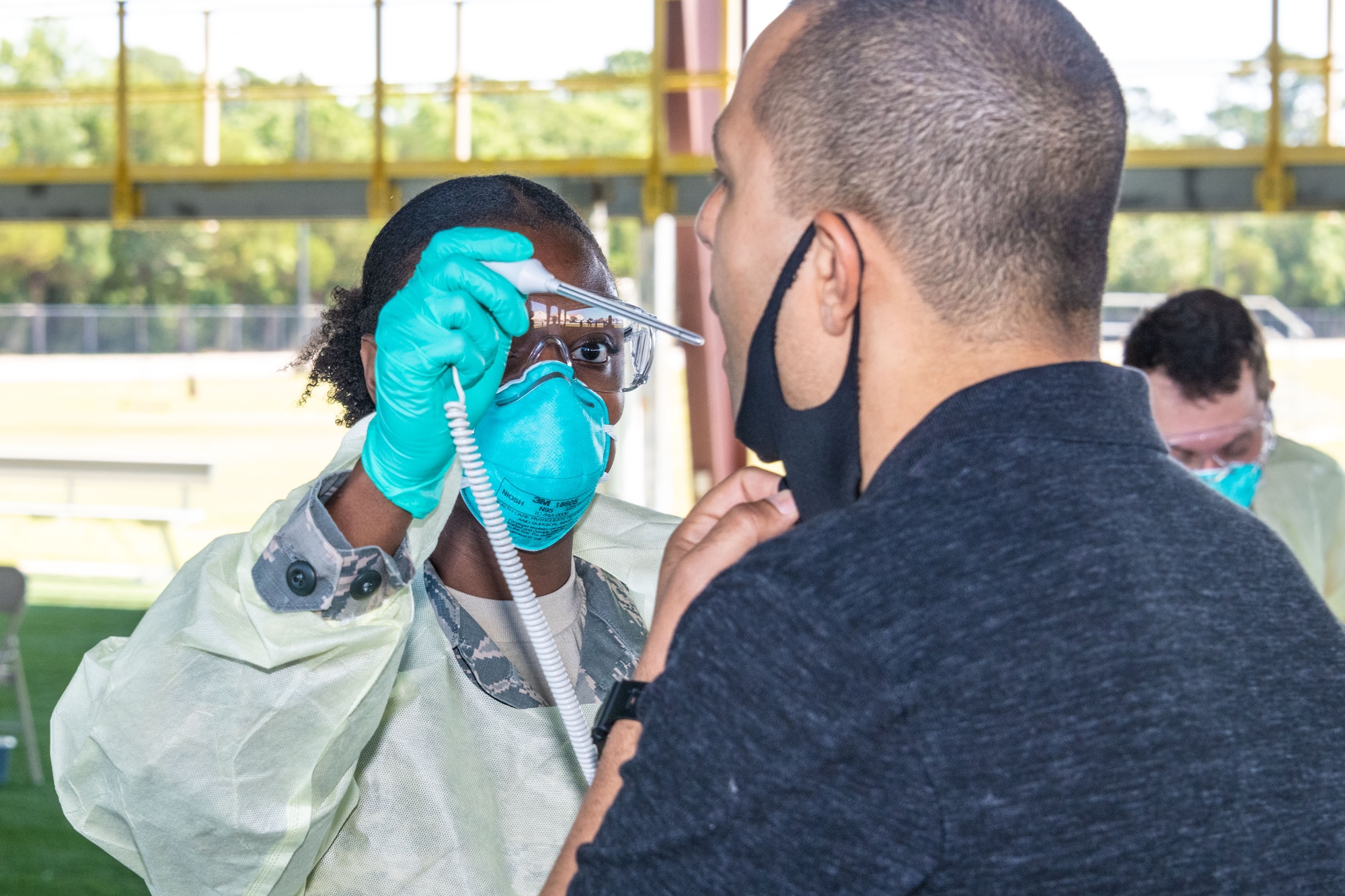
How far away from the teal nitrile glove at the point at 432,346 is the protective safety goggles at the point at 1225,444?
7.41ft

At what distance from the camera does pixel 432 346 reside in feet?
4.08

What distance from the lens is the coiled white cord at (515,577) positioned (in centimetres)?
128

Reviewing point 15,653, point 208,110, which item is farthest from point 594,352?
point 208,110

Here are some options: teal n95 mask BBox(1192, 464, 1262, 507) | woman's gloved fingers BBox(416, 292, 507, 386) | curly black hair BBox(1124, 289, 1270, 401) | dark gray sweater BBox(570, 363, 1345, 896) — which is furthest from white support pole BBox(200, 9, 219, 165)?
dark gray sweater BBox(570, 363, 1345, 896)

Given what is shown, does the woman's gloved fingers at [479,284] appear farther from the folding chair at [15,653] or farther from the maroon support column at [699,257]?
the maroon support column at [699,257]

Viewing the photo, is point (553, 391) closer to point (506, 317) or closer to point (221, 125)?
point (506, 317)

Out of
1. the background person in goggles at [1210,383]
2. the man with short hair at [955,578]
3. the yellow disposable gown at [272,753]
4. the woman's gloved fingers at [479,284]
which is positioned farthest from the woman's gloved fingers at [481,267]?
the background person in goggles at [1210,383]

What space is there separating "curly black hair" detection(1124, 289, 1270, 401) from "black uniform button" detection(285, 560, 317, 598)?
2.40 meters

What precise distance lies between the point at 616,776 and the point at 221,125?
3221cm

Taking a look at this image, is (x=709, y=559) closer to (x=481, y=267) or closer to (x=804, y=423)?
(x=804, y=423)

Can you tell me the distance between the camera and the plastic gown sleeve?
129 cm

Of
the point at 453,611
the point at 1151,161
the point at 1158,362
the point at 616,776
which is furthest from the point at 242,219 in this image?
the point at 616,776

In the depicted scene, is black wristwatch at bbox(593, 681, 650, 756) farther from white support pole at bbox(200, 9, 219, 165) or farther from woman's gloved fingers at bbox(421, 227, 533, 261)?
white support pole at bbox(200, 9, 219, 165)

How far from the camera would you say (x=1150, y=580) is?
82 centimetres
